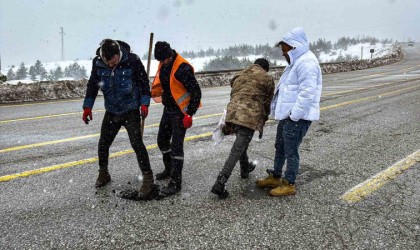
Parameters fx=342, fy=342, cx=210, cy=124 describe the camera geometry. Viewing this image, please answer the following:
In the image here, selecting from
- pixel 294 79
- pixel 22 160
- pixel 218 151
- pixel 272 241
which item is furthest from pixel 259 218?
pixel 22 160

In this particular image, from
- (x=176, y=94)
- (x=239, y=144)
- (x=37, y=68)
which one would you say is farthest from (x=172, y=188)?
(x=37, y=68)

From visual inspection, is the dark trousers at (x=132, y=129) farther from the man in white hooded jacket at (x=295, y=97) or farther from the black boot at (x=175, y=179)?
the man in white hooded jacket at (x=295, y=97)

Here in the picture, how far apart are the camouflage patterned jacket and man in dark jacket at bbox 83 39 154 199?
106 cm

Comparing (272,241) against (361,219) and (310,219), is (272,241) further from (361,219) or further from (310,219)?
(361,219)

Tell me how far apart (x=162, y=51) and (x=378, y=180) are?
3.28m

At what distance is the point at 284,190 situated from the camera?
13.5 ft

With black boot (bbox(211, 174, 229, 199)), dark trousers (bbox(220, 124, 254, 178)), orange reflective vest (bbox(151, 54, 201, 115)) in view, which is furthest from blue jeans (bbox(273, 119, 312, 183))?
orange reflective vest (bbox(151, 54, 201, 115))

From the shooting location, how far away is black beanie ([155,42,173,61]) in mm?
3926

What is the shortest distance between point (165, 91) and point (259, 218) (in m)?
1.84

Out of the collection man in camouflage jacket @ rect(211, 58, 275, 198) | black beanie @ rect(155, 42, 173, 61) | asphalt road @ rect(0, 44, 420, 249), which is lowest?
asphalt road @ rect(0, 44, 420, 249)

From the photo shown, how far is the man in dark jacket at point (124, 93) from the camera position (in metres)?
3.87

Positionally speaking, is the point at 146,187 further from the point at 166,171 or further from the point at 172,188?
the point at 166,171

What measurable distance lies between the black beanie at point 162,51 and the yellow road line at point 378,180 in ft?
8.72

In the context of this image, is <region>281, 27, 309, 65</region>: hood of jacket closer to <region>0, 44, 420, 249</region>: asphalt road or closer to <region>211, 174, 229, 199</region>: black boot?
<region>211, 174, 229, 199</region>: black boot
